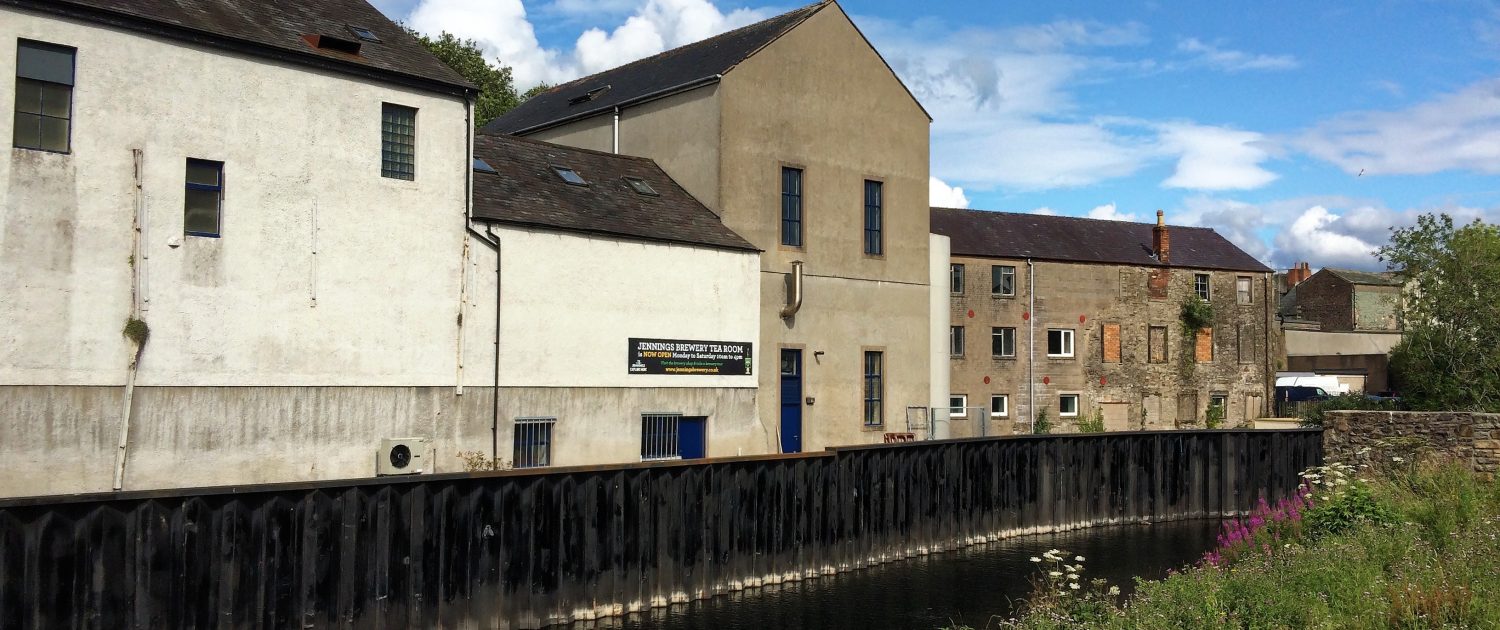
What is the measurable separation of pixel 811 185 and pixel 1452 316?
24901 mm

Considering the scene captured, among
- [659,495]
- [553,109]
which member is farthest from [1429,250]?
[659,495]

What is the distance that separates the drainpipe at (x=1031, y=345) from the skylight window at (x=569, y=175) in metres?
25.7

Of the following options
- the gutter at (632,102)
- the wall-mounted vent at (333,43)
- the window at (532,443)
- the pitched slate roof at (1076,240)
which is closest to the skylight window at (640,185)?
the gutter at (632,102)

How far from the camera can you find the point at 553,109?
3709 centimetres

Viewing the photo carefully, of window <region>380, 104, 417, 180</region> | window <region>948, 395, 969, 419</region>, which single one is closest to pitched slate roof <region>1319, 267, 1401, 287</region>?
window <region>948, 395, 969, 419</region>

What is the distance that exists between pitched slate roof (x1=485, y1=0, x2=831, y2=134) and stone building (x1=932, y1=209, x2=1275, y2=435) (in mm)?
16470

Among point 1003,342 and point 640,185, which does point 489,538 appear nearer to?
point 640,185

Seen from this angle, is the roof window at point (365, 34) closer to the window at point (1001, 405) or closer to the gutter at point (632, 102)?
the gutter at point (632, 102)

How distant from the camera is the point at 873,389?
3238cm

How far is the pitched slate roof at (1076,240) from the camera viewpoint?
161 feet

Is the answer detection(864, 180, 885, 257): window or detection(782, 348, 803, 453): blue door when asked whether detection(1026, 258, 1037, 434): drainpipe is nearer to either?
detection(864, 180, 885, 257): window

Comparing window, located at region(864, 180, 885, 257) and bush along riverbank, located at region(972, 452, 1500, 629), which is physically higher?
window, located at region(864, 180, 885, 257)

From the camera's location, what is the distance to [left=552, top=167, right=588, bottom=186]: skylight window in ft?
90.6

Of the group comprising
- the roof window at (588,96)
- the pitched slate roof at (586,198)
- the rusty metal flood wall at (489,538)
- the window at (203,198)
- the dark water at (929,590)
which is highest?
the roof window at (588,96)
